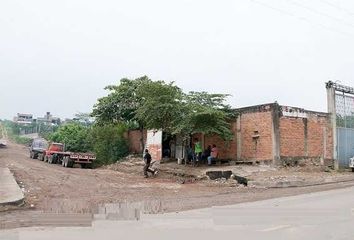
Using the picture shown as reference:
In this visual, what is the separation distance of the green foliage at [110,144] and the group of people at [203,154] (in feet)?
37.6

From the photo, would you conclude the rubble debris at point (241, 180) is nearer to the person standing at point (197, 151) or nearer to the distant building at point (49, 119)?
the person standing at point (197, 151)

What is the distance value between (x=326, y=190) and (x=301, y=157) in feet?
28.3

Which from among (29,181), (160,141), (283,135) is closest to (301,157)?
(283,135)

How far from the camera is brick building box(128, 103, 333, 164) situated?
27328 millimetres

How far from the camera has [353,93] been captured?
99.2 feet

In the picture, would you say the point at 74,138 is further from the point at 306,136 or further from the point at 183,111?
the point at 306,136

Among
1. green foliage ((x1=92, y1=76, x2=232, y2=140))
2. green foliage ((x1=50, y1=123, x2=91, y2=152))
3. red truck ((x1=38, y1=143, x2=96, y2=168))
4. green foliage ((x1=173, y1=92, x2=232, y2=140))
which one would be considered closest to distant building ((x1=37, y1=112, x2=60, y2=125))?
green foliage ((x1=50, y1=123, x2=91, y2=152))

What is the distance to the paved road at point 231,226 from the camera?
30.3 feet

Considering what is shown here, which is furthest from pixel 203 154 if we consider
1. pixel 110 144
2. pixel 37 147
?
pixel 37 147

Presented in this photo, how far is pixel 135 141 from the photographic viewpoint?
41.8 m

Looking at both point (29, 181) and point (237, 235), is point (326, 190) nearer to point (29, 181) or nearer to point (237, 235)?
point (237, 235)

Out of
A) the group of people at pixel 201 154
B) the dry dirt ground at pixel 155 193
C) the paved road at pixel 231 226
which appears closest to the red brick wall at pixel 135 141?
the group of people at pixel 201 154

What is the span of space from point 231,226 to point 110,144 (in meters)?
32.2

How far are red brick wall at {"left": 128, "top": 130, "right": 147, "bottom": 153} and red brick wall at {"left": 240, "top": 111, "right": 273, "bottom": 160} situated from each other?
13681 mm
